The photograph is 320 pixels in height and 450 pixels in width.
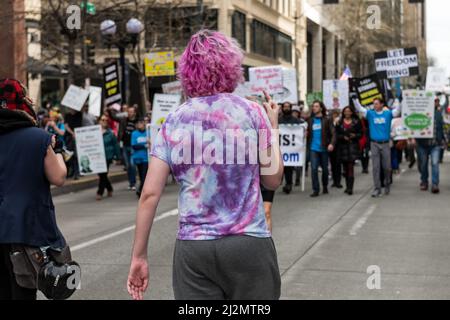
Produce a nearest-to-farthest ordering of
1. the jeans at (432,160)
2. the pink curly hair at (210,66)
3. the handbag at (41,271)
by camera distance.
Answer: the pink curly hair at (210,66), the handbag at (41,271), the jeans at (432,160)

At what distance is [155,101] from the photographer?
19.6 meters

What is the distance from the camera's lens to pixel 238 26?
1657 inches

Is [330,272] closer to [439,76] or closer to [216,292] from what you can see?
[216,292]

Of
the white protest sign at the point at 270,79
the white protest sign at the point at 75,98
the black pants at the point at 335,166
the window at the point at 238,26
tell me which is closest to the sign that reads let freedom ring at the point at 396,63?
the white protest sign at the point at 270,79

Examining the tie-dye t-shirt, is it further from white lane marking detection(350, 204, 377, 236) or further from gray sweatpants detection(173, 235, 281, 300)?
white lane marking detection(350, 204, 377, 236)

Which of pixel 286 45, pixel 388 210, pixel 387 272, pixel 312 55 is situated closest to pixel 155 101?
A: pixel 388 210

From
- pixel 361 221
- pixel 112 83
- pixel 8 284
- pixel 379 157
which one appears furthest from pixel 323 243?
pixel 112 83

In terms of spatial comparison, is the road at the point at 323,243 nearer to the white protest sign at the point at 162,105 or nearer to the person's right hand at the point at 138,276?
the white protest sign at the point at 162,105

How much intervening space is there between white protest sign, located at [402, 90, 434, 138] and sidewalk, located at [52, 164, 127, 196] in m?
6.88

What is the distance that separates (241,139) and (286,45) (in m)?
39.5

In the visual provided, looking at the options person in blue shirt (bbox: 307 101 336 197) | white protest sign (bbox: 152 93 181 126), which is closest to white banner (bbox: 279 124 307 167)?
person in blue shirt (bbox: 307 101 336 197)

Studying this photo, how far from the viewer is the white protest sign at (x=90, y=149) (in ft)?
56.1

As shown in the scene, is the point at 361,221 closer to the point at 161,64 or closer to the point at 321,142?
the point at 321,142

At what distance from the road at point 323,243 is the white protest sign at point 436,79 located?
30.8 feet
